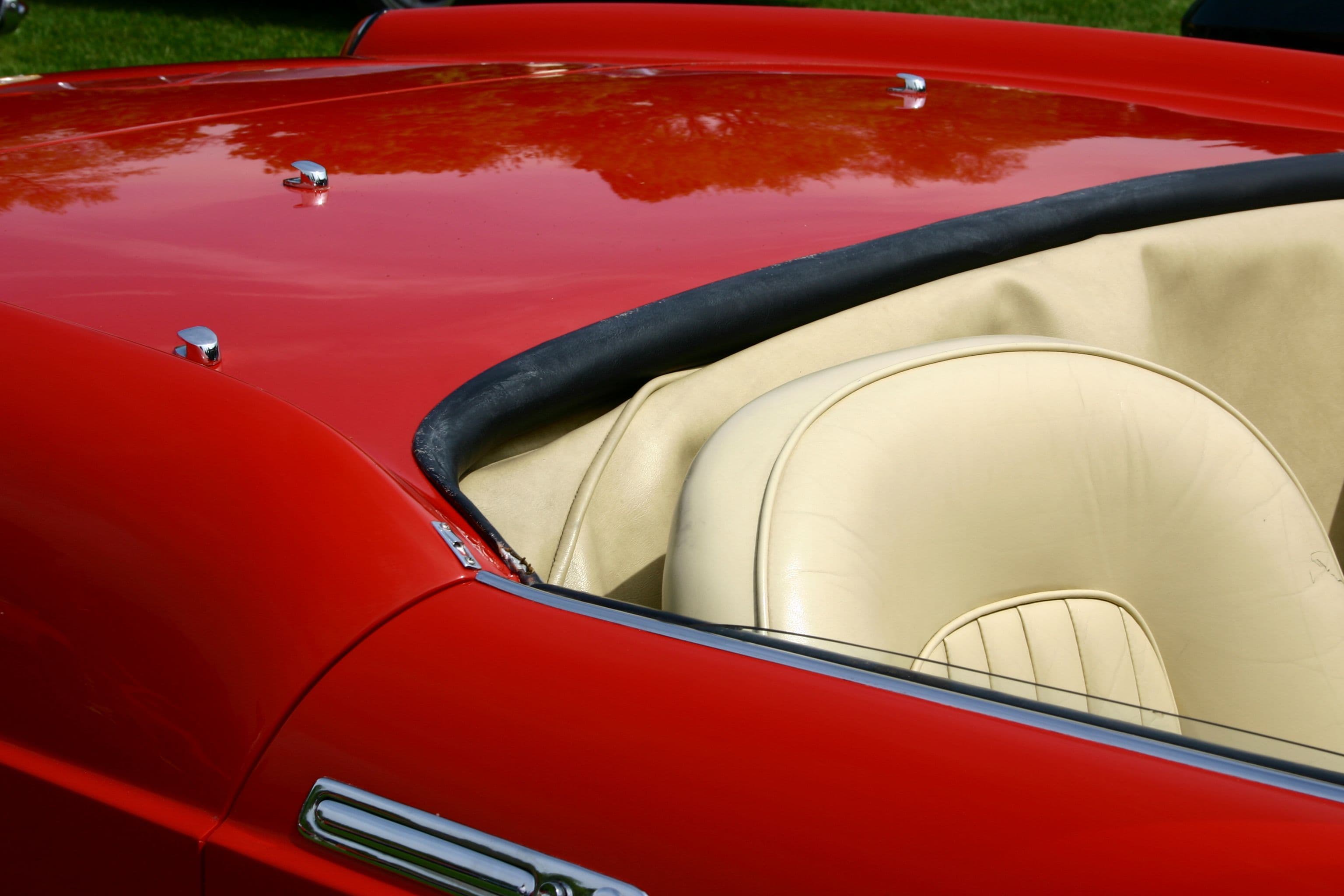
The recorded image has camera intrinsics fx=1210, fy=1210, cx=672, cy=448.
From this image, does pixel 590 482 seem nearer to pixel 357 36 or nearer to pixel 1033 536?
pixel 1033 536

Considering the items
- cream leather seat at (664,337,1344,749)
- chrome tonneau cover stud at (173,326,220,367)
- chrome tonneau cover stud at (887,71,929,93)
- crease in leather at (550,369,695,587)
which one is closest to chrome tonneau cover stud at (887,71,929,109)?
chrome tonneau cover stud at (887,71,929,93)

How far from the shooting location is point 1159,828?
0.69 m

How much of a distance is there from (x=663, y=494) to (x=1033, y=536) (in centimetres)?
36

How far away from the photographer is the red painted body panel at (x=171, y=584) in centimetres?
87

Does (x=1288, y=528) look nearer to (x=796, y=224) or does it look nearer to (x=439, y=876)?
(x=796, y=224)

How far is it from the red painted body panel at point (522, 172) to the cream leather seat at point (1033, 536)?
271mm

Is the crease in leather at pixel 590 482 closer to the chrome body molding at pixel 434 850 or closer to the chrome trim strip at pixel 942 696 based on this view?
the chrome trim strip at pixel 942 696

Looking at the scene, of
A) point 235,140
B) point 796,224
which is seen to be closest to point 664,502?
point 796,224

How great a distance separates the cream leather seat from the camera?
97 centimetres

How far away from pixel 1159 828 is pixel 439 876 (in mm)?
443

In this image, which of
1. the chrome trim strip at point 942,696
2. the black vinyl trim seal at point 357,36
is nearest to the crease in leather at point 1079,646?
the chrome trim strip at point 942,696

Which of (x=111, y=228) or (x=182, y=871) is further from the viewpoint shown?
(x=111, y=228)

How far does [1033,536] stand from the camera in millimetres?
1156

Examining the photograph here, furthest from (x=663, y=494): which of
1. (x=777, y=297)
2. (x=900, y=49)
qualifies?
(x=900, y=49)
